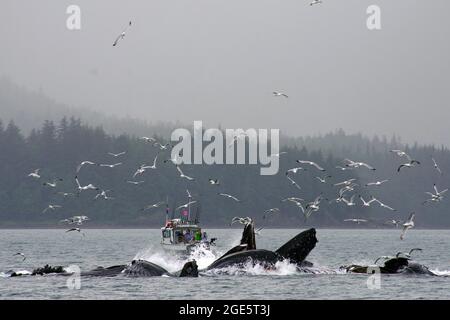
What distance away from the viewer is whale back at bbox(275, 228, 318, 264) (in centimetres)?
6306

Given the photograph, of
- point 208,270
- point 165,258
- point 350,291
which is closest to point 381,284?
point 350,291

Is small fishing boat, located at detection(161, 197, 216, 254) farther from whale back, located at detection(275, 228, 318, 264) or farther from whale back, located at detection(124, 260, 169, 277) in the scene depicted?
whale back, located at detection(275, 228, 318, 264)

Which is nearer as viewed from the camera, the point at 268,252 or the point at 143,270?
the point at 143,270

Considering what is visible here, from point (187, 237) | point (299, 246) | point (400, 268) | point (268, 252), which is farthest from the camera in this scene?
point (187, 237)

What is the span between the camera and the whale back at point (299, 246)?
207 feet

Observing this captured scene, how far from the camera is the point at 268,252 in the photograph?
211ft

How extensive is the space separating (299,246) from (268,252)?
2220mm

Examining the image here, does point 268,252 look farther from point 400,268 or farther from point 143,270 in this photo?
point 400,268

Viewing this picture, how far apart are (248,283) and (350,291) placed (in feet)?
21.1

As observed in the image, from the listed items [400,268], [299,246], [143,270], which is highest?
[299,246]

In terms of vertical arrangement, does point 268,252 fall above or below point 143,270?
above

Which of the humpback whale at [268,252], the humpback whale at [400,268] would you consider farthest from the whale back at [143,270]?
the humpback whale at [400,268]

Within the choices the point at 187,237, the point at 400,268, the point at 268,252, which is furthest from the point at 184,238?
the point at 400,268
